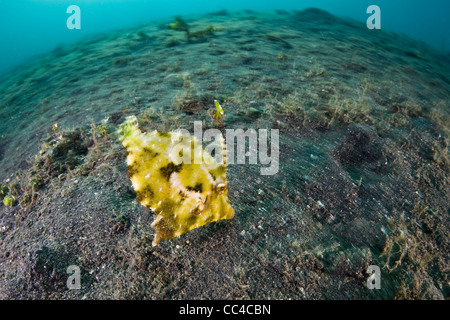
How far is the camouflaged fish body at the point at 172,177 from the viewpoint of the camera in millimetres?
1821

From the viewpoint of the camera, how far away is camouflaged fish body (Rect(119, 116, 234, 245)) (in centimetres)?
182

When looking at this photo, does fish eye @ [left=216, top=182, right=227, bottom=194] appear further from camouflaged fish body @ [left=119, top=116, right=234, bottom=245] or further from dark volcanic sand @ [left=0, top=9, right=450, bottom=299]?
dark volcanic sand @ [left=0, top=9, right=450, bottom=299]

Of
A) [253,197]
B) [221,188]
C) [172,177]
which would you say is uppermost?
[172,177]

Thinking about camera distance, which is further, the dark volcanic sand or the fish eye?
the dark volcanic sand

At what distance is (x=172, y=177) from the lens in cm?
182

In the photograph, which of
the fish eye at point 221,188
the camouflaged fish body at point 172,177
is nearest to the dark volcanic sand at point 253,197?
the camouflaged fish body at point 172,177

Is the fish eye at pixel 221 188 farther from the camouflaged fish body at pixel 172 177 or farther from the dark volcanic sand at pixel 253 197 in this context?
the dark volcanic sand at pixel 253 197

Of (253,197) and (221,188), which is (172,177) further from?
(253,197)

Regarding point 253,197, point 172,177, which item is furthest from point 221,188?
point 253,197

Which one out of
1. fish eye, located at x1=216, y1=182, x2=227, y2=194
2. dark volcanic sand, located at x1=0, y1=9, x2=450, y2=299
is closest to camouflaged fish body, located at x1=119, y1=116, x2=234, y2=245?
fish eye, located at x1=216, y1=182, x2=227, y2=194

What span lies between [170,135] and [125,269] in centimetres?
131

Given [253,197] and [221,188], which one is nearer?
[221,188]

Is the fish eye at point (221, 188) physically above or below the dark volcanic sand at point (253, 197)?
above
